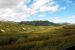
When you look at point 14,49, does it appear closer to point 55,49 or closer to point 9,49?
point 9,49

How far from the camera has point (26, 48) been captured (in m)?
21.0

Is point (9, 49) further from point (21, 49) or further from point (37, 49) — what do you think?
point (37, 49)

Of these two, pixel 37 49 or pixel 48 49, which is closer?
pixel 48 49

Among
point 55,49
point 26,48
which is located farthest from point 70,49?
point 26,48

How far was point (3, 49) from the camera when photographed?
65.9ft

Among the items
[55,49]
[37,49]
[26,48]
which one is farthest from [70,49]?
[26,48]

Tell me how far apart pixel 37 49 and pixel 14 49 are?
8.17ft

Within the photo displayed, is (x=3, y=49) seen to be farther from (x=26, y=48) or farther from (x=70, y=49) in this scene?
(x=70, y=49)

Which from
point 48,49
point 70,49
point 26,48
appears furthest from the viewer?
point 26,48

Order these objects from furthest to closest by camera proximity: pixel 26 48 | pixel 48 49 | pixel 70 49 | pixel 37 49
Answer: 1. pixel 26 48
2. pixel 37 49
3. pixel 48 49
4. pixel 70 49

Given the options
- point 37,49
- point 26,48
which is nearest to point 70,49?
point 37,49

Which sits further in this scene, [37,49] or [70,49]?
[37,49]

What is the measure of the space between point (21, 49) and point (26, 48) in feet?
1.97

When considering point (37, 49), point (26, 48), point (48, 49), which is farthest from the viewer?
point (26, 48)
